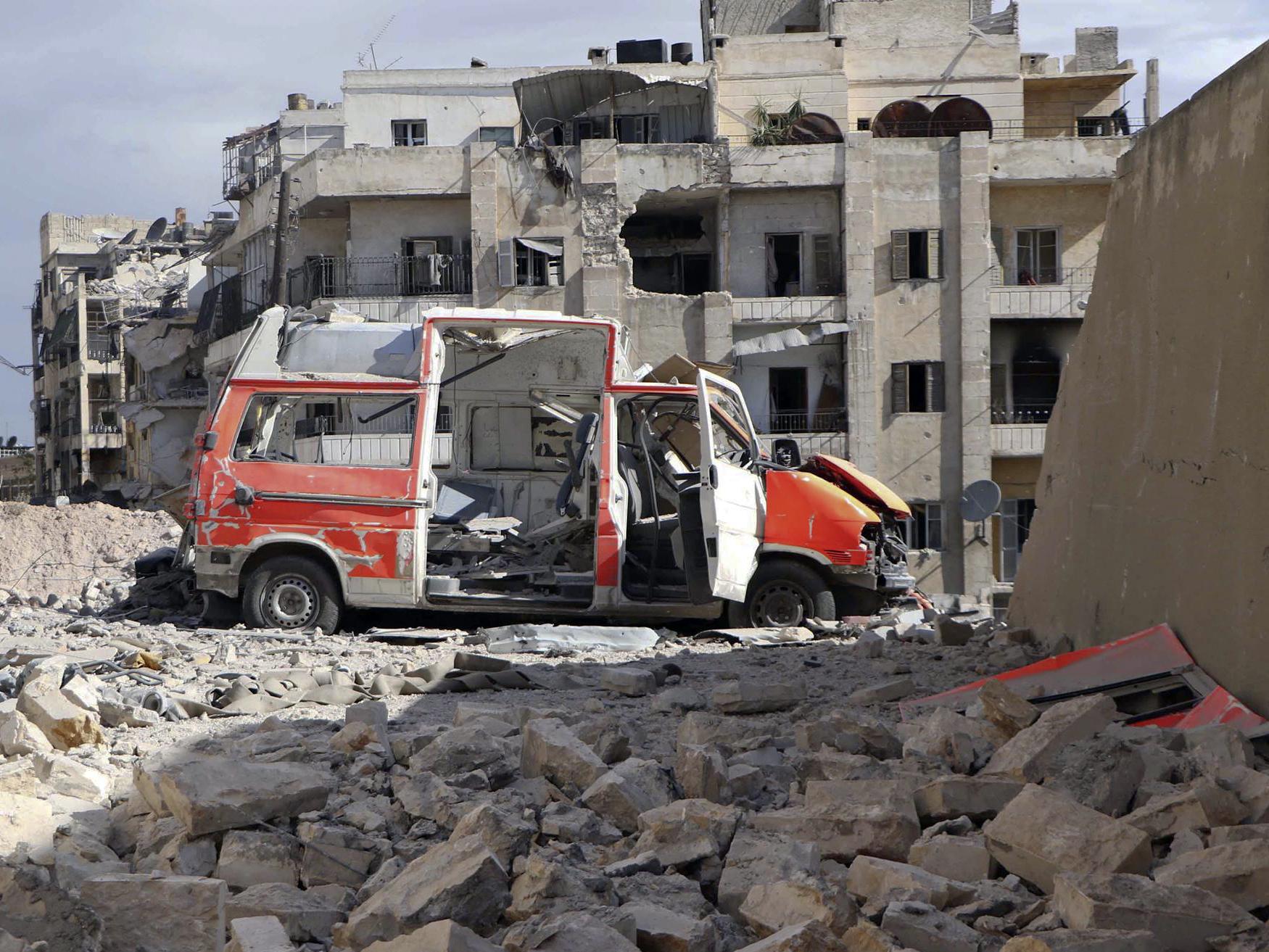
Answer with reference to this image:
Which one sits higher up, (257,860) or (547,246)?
(547,246)

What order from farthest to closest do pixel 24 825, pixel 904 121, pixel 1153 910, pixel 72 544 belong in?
pixel 904 121
pixel 72 544
pixel 24 825
pixel 1153 910

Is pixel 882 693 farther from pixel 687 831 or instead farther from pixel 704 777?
pixel 687 831

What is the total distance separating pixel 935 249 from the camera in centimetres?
2706

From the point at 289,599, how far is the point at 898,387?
18.6 metres

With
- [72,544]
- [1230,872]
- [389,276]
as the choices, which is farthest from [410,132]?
[1230,872]

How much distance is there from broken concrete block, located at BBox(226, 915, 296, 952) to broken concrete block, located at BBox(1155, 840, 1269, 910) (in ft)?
7.00

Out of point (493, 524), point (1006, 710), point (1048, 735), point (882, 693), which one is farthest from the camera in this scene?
point (493, 524)

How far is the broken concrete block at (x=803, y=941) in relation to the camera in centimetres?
296

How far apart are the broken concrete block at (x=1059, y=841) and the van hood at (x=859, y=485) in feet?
24.1

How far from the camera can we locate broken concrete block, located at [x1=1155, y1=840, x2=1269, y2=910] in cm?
328

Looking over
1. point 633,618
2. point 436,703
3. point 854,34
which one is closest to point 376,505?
point 633,618

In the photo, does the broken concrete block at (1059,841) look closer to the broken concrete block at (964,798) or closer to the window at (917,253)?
the broken concrete block at (964,798)

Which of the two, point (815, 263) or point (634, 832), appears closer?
point (634, 832)

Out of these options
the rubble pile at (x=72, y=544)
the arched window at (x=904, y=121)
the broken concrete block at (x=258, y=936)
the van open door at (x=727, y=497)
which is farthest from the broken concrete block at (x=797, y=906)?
the arched window at (x=904, y=121)
